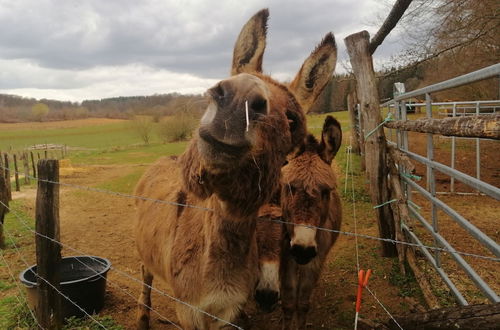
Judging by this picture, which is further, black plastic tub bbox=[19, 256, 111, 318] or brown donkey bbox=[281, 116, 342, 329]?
black plastic tub bbox=[19, 256, 111, 318]

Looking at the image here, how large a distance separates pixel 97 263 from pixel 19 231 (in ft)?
16.3

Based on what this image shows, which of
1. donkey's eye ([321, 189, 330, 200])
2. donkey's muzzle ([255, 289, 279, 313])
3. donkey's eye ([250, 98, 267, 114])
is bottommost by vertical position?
donkey's muzzle ([255, 289, 279, 313])

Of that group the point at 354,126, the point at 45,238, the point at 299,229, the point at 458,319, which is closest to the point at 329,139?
the point at 299,229

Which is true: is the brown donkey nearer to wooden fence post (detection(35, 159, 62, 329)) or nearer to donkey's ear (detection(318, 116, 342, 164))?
donkey's ear (detection(318, 116, 342, 164))

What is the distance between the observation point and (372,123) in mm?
5172

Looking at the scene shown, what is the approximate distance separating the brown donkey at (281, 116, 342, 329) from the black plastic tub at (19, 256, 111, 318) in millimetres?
2392

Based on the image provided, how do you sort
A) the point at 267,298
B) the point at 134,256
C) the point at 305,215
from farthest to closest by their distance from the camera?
the point at 134,256 < the point at 305,215 < the point at 267,298

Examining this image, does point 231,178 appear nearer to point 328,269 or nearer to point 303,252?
point 303,252

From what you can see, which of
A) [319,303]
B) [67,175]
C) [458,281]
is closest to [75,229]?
[319,303]

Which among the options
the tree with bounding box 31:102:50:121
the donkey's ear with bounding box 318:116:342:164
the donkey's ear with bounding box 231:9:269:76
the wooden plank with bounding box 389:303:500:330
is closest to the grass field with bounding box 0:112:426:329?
the donkey's ear with bounding box 318:116:342:164

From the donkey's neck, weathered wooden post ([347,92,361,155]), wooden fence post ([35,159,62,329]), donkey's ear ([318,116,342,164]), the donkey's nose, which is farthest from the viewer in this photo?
weathered wooden post ([347,92,361,155])

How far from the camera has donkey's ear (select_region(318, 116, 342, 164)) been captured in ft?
→ 13.3

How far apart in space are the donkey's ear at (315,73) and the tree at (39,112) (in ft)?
262

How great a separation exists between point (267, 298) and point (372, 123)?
10.3ft
